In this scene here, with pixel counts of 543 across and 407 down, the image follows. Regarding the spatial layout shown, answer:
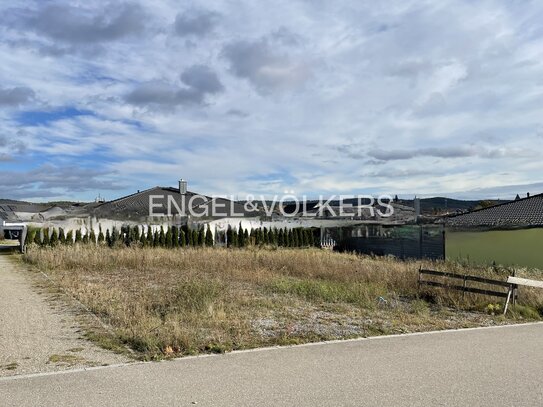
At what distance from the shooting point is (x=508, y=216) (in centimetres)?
2658

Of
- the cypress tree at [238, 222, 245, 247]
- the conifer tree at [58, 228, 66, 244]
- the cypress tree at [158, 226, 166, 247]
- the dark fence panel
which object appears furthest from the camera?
the cypress tree at [238, 222, 245, 247]

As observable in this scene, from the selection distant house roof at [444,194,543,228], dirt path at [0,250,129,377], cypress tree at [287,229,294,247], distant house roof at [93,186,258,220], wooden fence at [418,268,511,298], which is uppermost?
distant house roof at [93,186,258,220]

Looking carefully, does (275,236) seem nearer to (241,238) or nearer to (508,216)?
(241,238)

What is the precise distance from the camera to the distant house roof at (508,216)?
79.6 ft

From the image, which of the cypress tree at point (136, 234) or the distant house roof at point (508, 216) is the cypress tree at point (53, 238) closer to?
the cypress tree at point (136, 234)

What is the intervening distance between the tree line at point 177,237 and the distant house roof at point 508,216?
9.93m

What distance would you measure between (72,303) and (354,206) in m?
35.1

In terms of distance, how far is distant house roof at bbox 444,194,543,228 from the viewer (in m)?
24.3

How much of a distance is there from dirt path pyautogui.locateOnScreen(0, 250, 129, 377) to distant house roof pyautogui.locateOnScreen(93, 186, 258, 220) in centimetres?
2209

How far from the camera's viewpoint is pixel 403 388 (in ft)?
17.3

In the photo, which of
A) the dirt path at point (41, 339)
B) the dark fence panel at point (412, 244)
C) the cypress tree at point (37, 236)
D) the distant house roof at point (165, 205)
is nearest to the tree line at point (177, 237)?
the cypress tree at point (37, 236)

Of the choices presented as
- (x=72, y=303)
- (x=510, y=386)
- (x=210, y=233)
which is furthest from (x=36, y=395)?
(x=210, y=233)

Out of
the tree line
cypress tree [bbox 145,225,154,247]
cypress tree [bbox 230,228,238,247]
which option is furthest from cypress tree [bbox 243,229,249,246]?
cypress tree [bbox 145,225,154,247]

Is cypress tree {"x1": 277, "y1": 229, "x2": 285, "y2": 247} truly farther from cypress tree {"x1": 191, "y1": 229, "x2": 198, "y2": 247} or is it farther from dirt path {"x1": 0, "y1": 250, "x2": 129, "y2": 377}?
dirt path {"x1": 0, "y1": 250, "x2": 129, "y2": 377}
